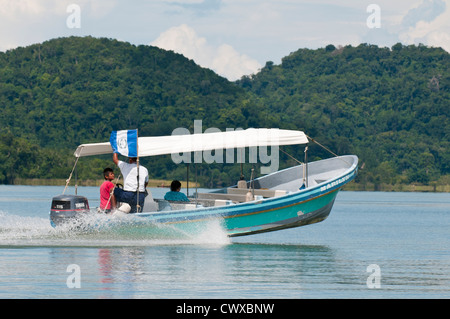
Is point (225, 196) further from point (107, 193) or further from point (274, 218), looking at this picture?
point (107, 193)

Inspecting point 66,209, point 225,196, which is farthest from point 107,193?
point 225,196

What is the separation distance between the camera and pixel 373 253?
20.2 metres

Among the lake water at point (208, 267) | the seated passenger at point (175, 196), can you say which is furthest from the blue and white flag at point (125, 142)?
the lake water at point (208, 267)

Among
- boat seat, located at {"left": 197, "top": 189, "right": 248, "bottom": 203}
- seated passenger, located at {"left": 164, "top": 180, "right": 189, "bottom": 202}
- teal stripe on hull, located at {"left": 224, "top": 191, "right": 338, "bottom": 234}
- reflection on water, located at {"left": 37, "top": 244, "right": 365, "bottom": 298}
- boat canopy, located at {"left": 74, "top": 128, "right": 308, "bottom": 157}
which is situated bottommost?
reflection on water, located at {"left": 37, "top": 244, "right": 365, "bottom": 298}

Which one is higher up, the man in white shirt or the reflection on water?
the man in white shirt

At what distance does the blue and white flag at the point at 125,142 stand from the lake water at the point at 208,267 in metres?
1.90

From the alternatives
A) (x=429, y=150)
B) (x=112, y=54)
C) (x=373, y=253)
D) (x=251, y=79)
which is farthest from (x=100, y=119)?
(x=373, y=253)

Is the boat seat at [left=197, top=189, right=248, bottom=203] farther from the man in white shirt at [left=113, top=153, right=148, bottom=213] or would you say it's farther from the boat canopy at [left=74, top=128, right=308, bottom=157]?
the man in white shirt at [left=113, top=153, right=148, bottom=213]

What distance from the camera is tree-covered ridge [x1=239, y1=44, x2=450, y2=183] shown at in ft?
363

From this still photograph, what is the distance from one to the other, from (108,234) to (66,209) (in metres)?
1.14

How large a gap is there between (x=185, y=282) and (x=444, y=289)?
14.4 feet

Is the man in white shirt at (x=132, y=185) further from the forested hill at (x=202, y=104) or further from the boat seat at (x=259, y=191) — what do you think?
the forested hill at (x=202, y=104)

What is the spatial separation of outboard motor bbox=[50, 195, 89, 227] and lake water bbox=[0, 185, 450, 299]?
0.51 m

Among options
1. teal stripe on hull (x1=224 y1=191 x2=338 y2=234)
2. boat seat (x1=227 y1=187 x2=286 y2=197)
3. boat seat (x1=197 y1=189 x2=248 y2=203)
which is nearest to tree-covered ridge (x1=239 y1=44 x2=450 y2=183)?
boat seat (x1=227 y1=187 x2=286 y2=197)
